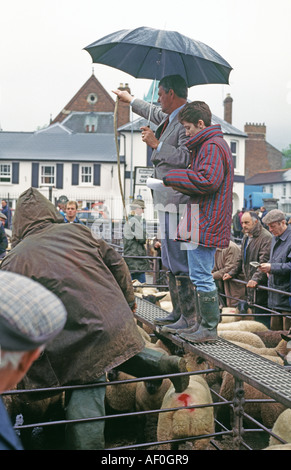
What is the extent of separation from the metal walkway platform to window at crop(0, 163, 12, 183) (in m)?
42.7

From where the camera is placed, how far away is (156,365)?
4.30 m

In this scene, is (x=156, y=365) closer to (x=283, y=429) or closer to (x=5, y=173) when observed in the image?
(x=283, y=429)

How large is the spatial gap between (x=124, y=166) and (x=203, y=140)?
3644 centimetres

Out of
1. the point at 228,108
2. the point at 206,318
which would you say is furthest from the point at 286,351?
the point at 228,108

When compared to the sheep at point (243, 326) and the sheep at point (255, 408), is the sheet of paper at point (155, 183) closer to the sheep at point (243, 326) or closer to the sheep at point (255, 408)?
the sheep at point (255, 408)

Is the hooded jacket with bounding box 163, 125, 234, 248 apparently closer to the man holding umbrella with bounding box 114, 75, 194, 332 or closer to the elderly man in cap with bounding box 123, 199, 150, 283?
the man holding umbrella with bounding box 114, 75, 194, 332

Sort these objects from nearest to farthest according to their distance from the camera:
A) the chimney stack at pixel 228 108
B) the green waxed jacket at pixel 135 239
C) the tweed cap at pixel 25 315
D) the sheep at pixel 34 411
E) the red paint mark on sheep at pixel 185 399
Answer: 1. the tweed cap at pixel 25 315
2. the red paint mark on sheep at pixel 185 399
3. the sheep at pixel 34 411
4. the green waxed jacket at pixel 135 239
5. the chimney stack at pixel 228 108

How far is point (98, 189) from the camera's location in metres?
44.6

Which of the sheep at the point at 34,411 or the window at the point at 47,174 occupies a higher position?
the window at the point at 47,174

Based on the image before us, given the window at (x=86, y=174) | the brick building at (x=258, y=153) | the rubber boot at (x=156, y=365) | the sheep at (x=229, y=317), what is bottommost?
the sheep at (x=229, y=317)

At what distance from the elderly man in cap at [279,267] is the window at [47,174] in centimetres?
3909

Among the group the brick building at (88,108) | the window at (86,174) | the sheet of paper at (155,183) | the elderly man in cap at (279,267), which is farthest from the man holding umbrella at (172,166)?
the brick building at (88,108)

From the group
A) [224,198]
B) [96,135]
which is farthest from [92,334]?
[96,135]

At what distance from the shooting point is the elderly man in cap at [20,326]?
1.46 metres
